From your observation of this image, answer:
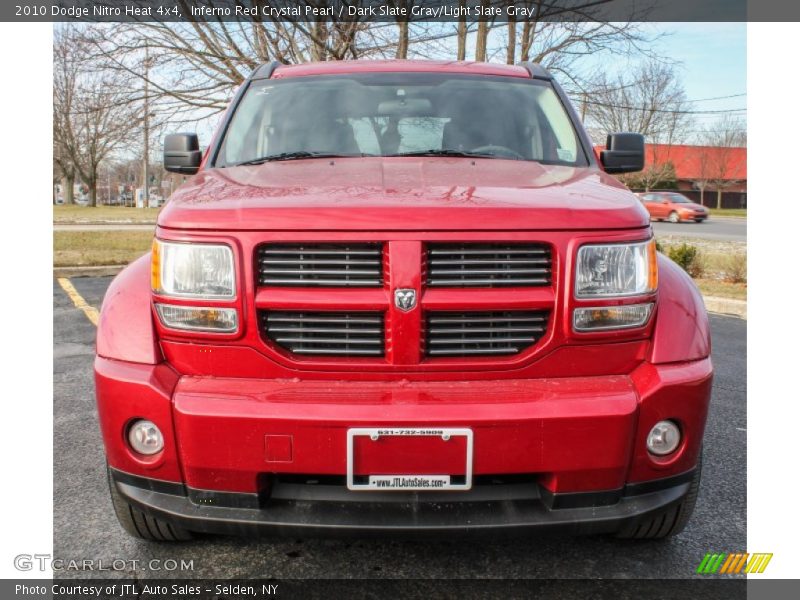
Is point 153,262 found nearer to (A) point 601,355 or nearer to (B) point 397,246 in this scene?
(B) point 397,246

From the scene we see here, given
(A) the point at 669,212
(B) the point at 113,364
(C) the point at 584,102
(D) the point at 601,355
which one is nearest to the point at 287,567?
(B) the point at 113,364

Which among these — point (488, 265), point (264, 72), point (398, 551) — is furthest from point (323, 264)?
point (264, 72)

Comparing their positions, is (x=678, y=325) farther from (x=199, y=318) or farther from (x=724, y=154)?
(x=724, y=154)

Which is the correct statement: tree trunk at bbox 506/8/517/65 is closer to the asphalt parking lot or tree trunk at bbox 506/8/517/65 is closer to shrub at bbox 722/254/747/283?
shrub at bbox 722/254/747/283

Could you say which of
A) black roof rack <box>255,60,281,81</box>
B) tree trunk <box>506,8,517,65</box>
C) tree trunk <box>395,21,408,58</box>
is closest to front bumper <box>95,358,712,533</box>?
black roof rack <box>255,60,281,81</box>

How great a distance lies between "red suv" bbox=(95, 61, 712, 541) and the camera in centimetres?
210

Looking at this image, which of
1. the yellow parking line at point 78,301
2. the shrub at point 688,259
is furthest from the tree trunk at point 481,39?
the yellow parking line at point 78,301

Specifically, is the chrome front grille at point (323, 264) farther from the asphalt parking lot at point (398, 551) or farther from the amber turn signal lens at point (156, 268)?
the asphalt parking lot at point (398, 551)

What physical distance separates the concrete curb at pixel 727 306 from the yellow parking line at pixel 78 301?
718cm

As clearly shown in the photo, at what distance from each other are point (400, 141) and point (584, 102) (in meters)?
12.4

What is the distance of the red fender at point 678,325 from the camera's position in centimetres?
228

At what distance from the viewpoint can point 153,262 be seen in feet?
7.70

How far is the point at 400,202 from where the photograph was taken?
88.4 inches

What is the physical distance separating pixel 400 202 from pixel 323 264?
0.33 meters
